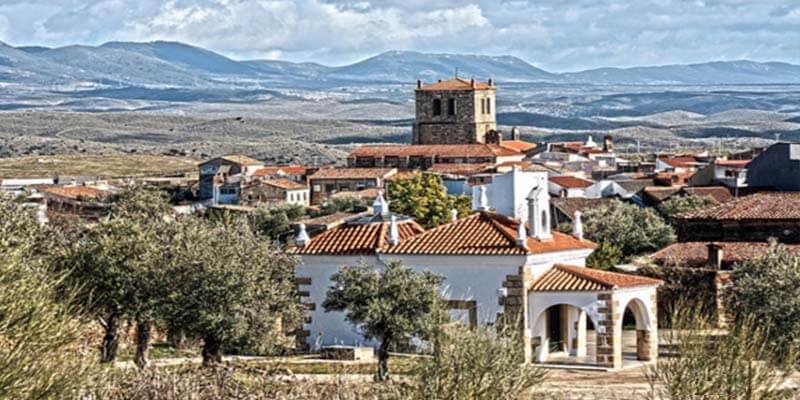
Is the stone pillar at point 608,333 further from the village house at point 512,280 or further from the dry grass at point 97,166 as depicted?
the dry grass at point 97,166

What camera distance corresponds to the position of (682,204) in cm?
7044

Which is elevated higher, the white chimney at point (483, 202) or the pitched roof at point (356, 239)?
the white chimney at point (483, 202)

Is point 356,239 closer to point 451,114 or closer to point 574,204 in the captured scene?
point 574,204

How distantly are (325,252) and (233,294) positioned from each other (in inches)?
246

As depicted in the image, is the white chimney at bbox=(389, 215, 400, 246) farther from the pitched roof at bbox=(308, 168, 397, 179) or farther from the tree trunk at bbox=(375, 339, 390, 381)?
the pitched roof at bbox=(308, 168, 397, 179)

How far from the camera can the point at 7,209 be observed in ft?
115

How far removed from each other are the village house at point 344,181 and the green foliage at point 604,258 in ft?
192

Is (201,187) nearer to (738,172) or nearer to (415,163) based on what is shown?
(415,163)

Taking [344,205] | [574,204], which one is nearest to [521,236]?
[574,204]

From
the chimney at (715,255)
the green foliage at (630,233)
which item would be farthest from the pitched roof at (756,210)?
the chimney at (715,255)

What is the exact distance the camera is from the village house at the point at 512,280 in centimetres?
3547

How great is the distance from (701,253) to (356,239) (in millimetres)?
12749

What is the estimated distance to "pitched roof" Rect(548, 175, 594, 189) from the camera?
92.8 metres

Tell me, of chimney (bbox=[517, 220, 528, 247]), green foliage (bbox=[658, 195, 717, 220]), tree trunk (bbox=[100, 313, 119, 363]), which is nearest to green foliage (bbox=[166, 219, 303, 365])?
tree trunk (bbox=[100, 313, 119, 363])
